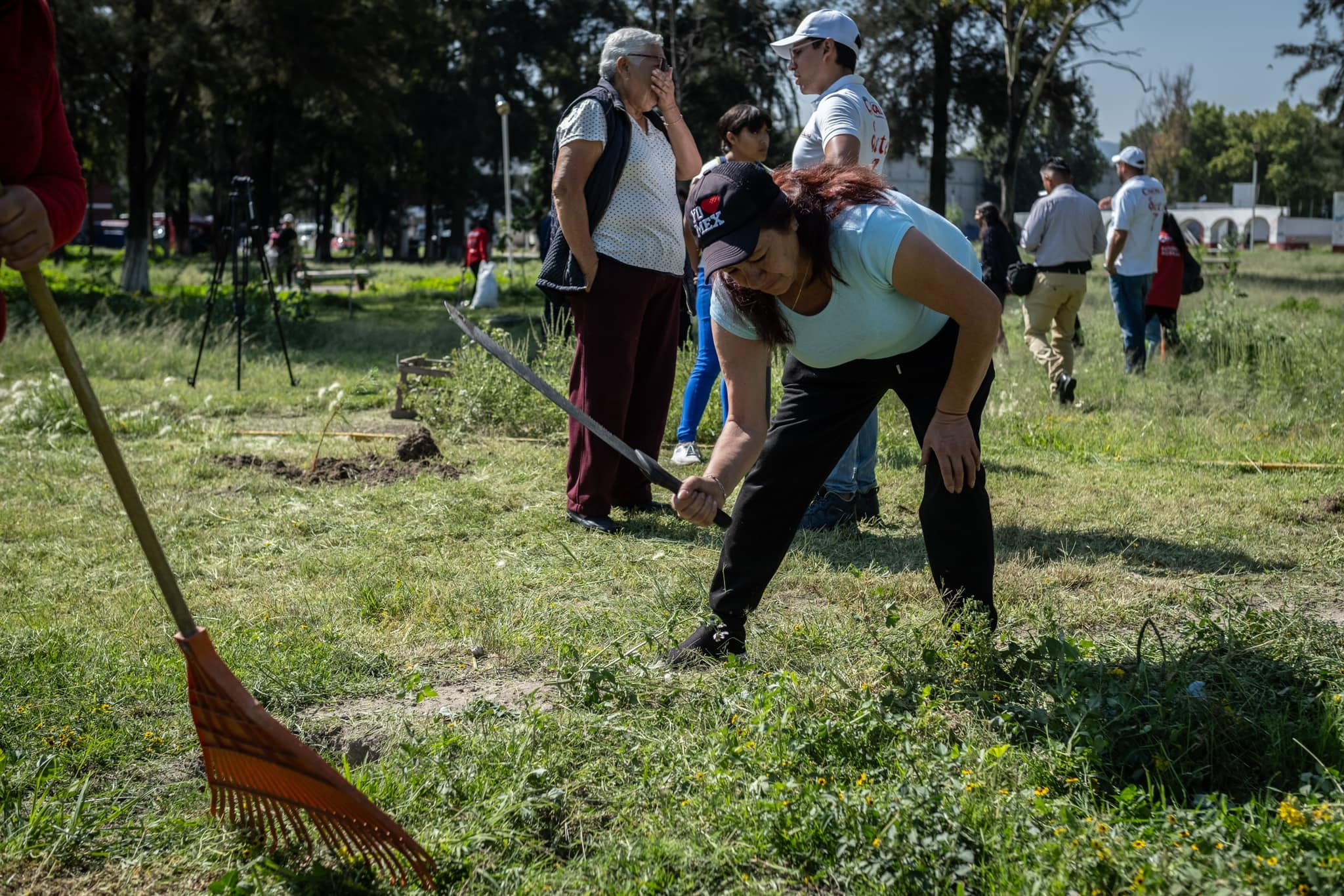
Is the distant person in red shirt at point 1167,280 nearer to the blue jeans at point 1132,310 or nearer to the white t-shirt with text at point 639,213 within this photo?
the blue jeans at point 1132,310

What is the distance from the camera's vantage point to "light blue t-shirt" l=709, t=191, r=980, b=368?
2.70 m

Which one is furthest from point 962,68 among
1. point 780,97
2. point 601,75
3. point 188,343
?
point 601,75

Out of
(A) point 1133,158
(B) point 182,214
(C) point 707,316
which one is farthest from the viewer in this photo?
(B) point 182,214

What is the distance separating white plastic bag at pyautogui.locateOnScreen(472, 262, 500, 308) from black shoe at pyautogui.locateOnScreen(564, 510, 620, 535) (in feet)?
36.5

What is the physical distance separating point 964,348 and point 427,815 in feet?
5.56

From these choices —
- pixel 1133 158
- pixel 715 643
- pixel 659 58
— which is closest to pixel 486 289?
pixel 1133 158

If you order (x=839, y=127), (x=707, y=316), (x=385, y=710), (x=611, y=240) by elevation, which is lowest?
(x=385, y=710)

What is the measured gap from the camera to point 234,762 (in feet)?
7.89

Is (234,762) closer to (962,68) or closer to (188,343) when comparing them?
(188,343)

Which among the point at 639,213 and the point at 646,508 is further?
the point at 646,508

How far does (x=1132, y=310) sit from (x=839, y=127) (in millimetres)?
5322

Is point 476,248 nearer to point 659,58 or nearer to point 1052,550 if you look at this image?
point 659,58

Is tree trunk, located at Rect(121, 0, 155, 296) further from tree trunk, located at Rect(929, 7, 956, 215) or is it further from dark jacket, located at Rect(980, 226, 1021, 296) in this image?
tree trunk, located at Rect(929, 7, 956, 215)

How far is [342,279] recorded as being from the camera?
25.0m
